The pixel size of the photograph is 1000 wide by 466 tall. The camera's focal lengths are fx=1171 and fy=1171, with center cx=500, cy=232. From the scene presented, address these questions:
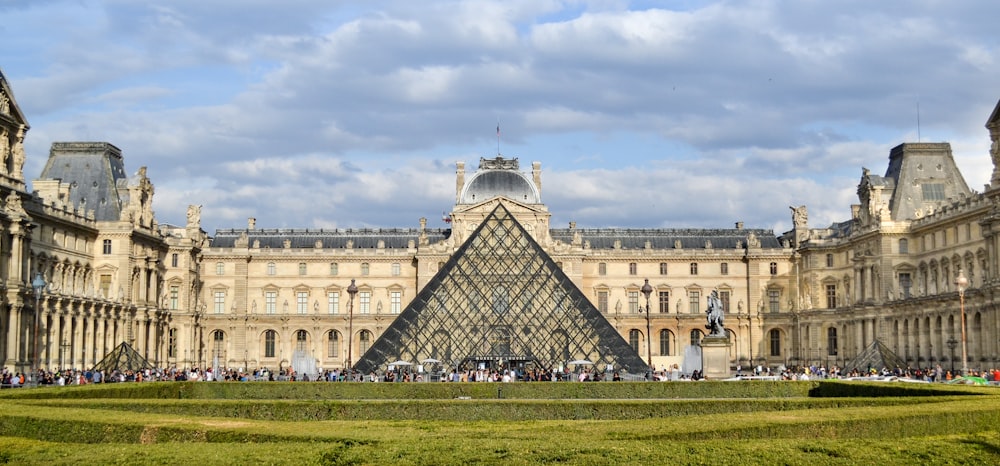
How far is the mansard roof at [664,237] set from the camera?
77.6 meters

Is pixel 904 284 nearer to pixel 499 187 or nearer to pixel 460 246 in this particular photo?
pixel 460 246

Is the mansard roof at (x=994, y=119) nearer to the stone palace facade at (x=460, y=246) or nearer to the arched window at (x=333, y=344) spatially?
the stone palace facade at (x=460, y=246)

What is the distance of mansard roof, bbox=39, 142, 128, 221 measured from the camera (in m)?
60.5

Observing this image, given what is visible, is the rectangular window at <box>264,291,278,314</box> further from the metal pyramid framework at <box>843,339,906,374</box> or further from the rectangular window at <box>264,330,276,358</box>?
the metal pyramid framework at <box>843,339,906,374</box>

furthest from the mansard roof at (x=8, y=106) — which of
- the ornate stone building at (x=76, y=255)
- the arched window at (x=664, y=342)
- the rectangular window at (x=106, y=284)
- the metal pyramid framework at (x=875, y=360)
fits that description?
the arched window at (x=664, y=342)

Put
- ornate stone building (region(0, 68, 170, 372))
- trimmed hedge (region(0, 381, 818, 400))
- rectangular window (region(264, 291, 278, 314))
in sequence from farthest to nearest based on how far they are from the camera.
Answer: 1. rectangular window (region(264, 291, 278, 314))
2. ornate stone building (region(0, 68, 170, 372))
3. trimmed hedge (region(0, 381, 818, 400))

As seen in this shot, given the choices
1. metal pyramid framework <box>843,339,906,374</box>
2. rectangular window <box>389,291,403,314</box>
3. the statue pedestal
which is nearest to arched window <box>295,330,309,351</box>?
rectangular window <box>389,291,403,314</box>

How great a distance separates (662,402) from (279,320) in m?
53.3

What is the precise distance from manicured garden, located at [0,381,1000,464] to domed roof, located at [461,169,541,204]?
48260 millimetres

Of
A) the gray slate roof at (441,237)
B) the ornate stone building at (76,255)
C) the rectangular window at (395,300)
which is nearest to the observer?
the ornate stone building at (76,255)

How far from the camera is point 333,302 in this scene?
7644 centimetres

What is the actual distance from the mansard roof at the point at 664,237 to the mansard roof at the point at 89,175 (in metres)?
29.2

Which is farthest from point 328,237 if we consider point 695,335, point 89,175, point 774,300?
point 774,300

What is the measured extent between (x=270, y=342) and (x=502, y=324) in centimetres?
3276
